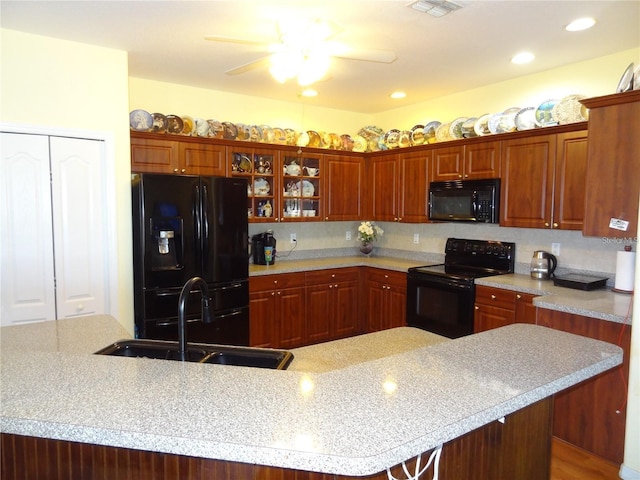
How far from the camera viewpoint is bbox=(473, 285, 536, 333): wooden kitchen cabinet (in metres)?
3.30

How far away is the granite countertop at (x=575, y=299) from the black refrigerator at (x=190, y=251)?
6.97ft

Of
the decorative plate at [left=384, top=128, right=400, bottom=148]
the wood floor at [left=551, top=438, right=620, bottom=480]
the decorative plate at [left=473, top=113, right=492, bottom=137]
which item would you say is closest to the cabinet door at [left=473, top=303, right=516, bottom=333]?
the wood floor at [left=551, top=438, right=620, bottom=480]

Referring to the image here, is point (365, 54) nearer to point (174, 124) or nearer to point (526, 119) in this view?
point (526, 119)

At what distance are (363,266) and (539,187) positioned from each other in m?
1.99

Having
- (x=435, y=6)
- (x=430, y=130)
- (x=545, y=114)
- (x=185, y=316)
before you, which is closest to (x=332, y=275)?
(x=430, y=130)

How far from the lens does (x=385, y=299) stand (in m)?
4.63

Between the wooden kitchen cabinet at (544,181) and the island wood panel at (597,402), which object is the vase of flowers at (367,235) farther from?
the island wood panel at (597,402)

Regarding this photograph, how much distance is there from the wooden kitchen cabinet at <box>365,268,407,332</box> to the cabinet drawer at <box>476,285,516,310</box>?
2.88ft

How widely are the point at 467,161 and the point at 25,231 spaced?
11.9 feet

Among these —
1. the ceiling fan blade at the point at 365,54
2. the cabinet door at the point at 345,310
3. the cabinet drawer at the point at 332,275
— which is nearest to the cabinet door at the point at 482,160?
the cabinet drawer at the point at 332,275

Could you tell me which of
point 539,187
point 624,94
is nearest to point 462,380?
point 624,94

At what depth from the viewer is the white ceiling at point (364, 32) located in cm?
250

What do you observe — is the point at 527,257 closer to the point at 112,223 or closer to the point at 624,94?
the point at 624,94

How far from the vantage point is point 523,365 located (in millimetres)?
1409
